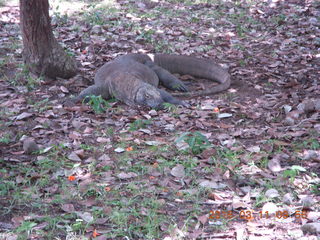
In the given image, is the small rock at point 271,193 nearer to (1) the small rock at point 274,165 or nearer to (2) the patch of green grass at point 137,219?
(1) the small rock at point 274,165

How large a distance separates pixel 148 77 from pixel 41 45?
1.42 meters

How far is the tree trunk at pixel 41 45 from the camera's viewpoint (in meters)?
5.52

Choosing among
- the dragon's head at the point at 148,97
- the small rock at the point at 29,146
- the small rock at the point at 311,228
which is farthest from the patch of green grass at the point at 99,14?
the small rock at the point at 311,228

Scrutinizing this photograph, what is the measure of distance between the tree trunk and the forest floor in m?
0.15

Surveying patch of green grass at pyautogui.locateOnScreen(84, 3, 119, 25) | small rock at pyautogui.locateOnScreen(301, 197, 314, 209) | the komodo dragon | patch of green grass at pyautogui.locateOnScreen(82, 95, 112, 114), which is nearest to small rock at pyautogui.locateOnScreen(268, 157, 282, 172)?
small rock at pyautogui.locateOnScreen(301, 197, 314, 209)

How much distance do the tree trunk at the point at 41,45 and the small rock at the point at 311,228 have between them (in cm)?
401

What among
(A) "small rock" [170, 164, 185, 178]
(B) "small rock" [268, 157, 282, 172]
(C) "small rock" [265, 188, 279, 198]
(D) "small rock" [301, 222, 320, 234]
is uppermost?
(D) "small rock" [301, 222, 320, 234]

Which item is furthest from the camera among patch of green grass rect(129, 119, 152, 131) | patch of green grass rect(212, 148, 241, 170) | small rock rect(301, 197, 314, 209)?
patch of green grass rect(129, 119, 152, 131)

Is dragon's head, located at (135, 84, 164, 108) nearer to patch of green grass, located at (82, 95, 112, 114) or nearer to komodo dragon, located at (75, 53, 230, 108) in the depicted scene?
komodo dragon, located at (75, 53, 230, 108)

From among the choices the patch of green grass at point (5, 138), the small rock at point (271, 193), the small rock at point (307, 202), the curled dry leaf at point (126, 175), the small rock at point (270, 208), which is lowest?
the patch of green grass at point (5, 138)

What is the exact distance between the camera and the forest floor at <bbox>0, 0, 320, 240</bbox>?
2.87 m

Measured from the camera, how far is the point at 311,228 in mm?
2643

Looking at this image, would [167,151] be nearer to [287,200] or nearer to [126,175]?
[126,175]

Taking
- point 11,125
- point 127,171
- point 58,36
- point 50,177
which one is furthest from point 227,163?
point 58,36
